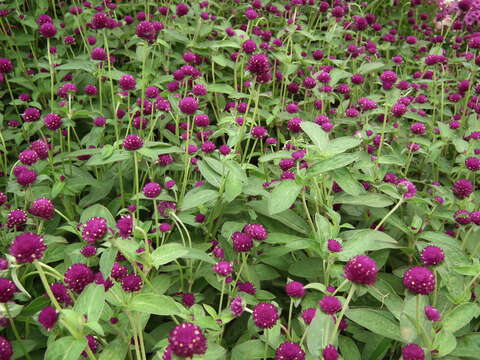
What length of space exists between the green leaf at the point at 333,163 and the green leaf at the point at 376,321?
1.76 feet

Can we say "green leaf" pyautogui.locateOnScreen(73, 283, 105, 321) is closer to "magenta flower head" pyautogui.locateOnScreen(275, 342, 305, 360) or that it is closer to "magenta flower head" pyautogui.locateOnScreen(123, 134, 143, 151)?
"magenta flower head" pyautogui.locateOnScreen(275, 342, 305, 360)

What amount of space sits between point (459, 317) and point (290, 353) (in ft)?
2.04

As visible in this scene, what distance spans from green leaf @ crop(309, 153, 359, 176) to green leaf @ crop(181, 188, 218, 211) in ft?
1.50

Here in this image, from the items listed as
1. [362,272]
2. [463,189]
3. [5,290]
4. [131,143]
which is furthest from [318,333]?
[463,189]

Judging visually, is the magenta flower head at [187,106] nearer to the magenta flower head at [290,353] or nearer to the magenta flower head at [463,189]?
the magenta flower head at [290,353]

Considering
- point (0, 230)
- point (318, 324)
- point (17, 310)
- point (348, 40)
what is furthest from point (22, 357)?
point (348, 40)

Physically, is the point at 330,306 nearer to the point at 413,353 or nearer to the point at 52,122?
the point at 413,353

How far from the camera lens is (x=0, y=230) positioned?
210 cm

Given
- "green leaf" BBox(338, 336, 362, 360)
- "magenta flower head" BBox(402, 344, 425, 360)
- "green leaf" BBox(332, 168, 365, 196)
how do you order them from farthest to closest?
1. "green leaf" BBox(332, 168, 365, 196)
2. "green leaf" BBox(338, 336, 362, 360)
3. "magenta flower head" BBox(402, 344, 425, 360)

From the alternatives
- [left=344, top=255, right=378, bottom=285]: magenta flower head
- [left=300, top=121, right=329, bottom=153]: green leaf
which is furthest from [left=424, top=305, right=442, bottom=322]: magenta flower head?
[left=300, top=121, right=329, bottom=153]: green leaf

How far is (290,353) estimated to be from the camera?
1.39 m

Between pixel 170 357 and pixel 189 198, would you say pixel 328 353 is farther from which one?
pixel 189 198

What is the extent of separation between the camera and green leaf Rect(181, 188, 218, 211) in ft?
6.23

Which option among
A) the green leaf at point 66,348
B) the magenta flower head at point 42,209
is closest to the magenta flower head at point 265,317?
the green leaf at point 66,348
